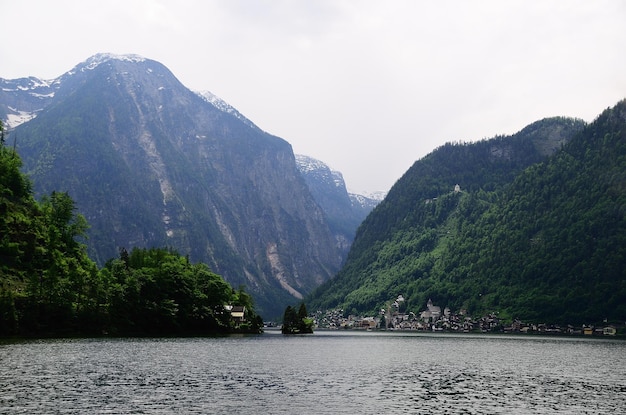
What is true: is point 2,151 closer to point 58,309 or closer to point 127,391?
point 58,309

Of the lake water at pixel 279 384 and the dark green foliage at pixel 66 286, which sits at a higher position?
the dark green foliage at pixel 66 286

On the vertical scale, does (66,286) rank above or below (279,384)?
above

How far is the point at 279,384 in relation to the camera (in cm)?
6831

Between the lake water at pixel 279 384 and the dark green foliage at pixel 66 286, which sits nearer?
the lake water at pixel 279 384

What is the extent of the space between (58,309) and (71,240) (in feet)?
162

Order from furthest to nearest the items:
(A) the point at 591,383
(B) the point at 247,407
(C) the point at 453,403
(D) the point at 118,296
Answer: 1. (D) the point at 118,296
2. (A) the point at 591,383
3. (C) the point at 453,403
4. (B) the point at 247,407

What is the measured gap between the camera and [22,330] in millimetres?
128375

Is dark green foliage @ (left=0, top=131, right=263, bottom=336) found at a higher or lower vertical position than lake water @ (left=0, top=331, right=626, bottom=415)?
higher

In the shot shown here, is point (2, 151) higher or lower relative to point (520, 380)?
higher

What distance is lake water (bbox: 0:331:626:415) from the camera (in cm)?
5238

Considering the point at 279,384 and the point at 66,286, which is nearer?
the point at 279,384

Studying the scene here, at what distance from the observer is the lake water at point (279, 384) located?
172 ft

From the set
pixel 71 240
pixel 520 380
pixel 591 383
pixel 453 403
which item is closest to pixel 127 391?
pixel 453 403

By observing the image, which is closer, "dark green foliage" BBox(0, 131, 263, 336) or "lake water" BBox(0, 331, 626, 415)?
"lake water" BBox(0, 331, 626, 415)
